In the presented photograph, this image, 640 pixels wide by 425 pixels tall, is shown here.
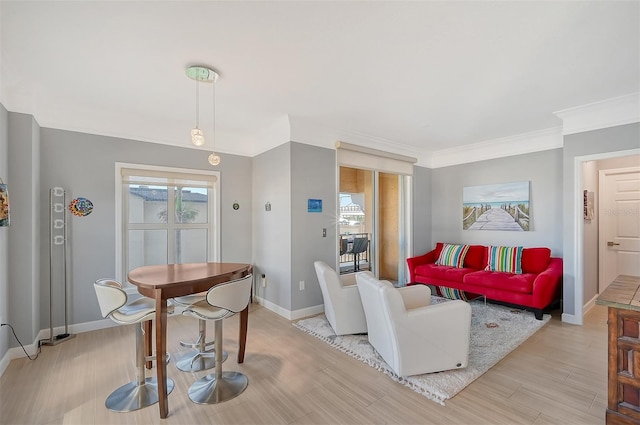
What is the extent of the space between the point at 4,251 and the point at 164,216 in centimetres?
159

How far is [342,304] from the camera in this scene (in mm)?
3205

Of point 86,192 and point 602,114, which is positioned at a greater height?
point 602,114

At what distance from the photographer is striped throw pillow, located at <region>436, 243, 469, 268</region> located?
4.88 m

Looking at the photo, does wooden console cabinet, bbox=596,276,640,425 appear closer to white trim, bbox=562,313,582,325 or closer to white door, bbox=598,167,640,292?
white trim, bbox=562,313,582,325

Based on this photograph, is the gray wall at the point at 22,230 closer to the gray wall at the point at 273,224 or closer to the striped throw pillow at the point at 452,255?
the gray wall at the point at 273,224

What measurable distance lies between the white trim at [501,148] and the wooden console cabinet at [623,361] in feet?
10.5

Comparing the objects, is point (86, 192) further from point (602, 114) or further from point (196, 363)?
point (602, 114)

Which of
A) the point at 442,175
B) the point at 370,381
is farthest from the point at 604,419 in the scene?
the point at 442,175

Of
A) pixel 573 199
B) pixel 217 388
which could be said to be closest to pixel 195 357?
pixel 217 388

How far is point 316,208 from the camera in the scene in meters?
4.13

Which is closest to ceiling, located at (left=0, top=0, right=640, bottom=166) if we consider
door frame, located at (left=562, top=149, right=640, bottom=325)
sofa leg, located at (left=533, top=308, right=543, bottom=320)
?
door frame, located at (left=562, top=149, right=640, bottom=325)

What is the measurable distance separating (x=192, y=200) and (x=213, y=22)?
2.81 meters

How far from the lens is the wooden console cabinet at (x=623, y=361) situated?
5.78 ft

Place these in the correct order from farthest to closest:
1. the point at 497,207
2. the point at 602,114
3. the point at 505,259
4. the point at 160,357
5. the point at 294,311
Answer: the point at 497,207 → the point at 505,259 → the point at 294,311 → the point at 602,114 → the point at 160,357
